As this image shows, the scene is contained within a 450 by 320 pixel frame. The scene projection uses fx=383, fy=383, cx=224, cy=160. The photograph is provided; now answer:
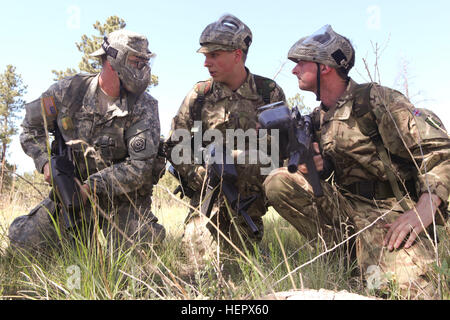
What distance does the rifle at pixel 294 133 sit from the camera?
10.2 ft

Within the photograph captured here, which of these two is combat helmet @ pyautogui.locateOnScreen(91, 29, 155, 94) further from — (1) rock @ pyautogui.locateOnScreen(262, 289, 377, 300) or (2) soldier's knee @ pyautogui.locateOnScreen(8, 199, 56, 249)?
(1) rock @ pyautogui.locateOnScreen(262, 289, 377, 300)

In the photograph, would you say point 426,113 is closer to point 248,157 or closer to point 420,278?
point 420,278

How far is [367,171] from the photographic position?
3367mm

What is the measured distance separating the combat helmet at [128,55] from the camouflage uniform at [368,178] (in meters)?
1.91

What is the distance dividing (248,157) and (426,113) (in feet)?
6.08

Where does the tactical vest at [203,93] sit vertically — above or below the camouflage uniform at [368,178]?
above

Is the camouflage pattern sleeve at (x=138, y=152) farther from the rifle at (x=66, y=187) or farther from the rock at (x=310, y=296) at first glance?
the rock at (x=310, y=296)

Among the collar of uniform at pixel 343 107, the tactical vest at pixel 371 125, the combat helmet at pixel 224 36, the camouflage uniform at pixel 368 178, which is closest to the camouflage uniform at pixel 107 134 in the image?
the combat helmet at pixel 224 36

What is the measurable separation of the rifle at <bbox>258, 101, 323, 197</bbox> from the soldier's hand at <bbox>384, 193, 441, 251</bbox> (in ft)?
2.14

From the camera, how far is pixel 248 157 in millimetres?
4289

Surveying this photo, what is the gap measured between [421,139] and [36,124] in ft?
12.8
